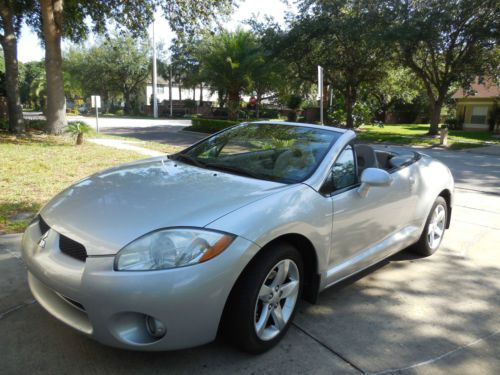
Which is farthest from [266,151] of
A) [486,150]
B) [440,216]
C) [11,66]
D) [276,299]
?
[486,150]

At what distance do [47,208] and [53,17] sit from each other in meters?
13.4

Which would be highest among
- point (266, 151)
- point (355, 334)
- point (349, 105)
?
point (349, 105)

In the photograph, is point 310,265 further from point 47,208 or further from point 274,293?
point 47,208

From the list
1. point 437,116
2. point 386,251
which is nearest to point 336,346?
point 386,251

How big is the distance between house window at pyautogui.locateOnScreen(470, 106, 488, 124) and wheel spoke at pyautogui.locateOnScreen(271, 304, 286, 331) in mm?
33766

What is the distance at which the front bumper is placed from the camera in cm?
216

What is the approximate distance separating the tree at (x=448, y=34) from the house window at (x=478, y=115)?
12534 mm

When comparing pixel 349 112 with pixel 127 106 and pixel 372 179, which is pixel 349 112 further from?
pixel 127 106

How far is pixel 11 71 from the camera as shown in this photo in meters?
14.8

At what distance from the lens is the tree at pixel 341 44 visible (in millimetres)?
19906

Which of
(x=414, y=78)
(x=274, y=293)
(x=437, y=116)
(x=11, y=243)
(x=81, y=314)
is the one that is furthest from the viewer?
(x=414, y=78)

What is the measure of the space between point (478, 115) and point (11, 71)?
101ft

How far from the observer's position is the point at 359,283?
12.6ft

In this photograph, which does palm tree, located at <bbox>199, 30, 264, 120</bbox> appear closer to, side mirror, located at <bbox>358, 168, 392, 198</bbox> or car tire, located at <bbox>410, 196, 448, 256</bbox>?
car tire, located at <bbox>410, 196, 448, 256</bbox>
